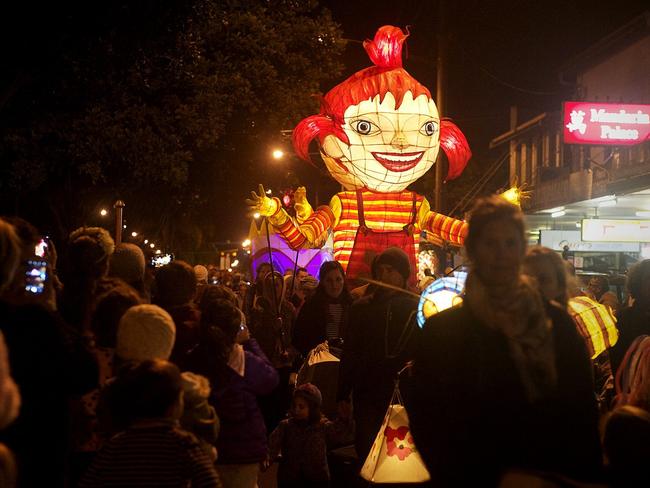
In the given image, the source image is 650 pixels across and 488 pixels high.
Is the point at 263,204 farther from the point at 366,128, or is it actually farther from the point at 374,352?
the point at 374,352

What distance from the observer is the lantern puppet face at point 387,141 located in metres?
8.70

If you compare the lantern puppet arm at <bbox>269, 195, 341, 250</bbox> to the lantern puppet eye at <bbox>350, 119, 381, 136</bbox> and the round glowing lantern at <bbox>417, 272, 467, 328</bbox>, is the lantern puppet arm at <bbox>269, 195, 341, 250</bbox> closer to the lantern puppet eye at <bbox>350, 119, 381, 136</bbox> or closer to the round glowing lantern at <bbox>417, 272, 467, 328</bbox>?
the lantern puppet eye at <bbox>350, 119, 381, 136</bbox>

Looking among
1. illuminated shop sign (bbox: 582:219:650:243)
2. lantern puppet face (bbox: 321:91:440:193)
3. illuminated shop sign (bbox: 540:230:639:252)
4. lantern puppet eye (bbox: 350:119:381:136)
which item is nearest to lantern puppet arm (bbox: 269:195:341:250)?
lantern puppet face (bbox: 321:91:440:193)

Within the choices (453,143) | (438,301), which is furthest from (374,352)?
(453,143)

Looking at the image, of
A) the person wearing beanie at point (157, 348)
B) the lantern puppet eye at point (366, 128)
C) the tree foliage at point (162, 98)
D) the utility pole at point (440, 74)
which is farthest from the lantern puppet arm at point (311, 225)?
the utility pole at point (440, 74)

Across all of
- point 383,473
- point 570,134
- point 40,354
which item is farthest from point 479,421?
point 570,134

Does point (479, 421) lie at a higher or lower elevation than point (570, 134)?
lower

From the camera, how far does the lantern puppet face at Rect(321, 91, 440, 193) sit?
8703mm

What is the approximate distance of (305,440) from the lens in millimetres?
6512

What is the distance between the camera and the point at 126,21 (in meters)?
12.2

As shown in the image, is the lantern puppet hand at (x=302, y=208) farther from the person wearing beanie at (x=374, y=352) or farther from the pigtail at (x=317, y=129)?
the person wearing beanie at (x=374, y=352)

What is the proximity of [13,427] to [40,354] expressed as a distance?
32cm

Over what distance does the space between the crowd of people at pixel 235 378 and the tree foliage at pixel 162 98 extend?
7.61 m

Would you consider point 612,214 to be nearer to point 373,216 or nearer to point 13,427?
point 373,216
